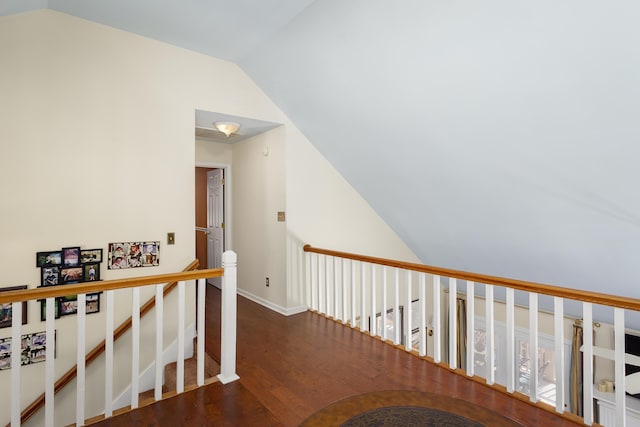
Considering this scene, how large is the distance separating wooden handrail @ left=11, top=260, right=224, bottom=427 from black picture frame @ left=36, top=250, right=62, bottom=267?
2.61ft

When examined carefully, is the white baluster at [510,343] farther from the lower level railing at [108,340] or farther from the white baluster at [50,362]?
the white baluster at [50,362]

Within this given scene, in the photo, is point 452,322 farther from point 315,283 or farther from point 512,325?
point 315,283

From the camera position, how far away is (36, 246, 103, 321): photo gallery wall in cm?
279

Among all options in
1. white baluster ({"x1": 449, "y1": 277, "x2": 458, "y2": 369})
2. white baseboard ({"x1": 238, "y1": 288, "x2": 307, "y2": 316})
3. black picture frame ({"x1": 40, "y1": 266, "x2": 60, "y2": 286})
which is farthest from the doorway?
white baluster ({"x1": 449, "y1": 277, "x2": 458, "y2": 369})

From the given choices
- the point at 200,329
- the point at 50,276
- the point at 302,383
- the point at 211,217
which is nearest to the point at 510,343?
the point at 302,383

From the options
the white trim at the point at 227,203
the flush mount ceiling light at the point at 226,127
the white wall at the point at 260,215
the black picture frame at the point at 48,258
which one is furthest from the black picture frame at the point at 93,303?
the white trim at the point at 227,203

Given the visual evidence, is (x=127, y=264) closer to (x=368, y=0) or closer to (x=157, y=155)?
(x=157, y=155)

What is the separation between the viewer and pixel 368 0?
2.44 m

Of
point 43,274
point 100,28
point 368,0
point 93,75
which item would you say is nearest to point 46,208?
point 43,274

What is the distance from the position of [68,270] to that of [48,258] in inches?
7.0

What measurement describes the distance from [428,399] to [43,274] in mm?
3086

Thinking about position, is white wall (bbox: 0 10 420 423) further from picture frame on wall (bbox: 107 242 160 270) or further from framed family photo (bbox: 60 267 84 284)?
framed family photo (bbox: 60 267 84 284)

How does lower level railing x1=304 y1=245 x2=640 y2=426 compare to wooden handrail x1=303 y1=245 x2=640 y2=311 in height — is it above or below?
below

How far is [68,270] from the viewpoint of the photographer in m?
2.89
